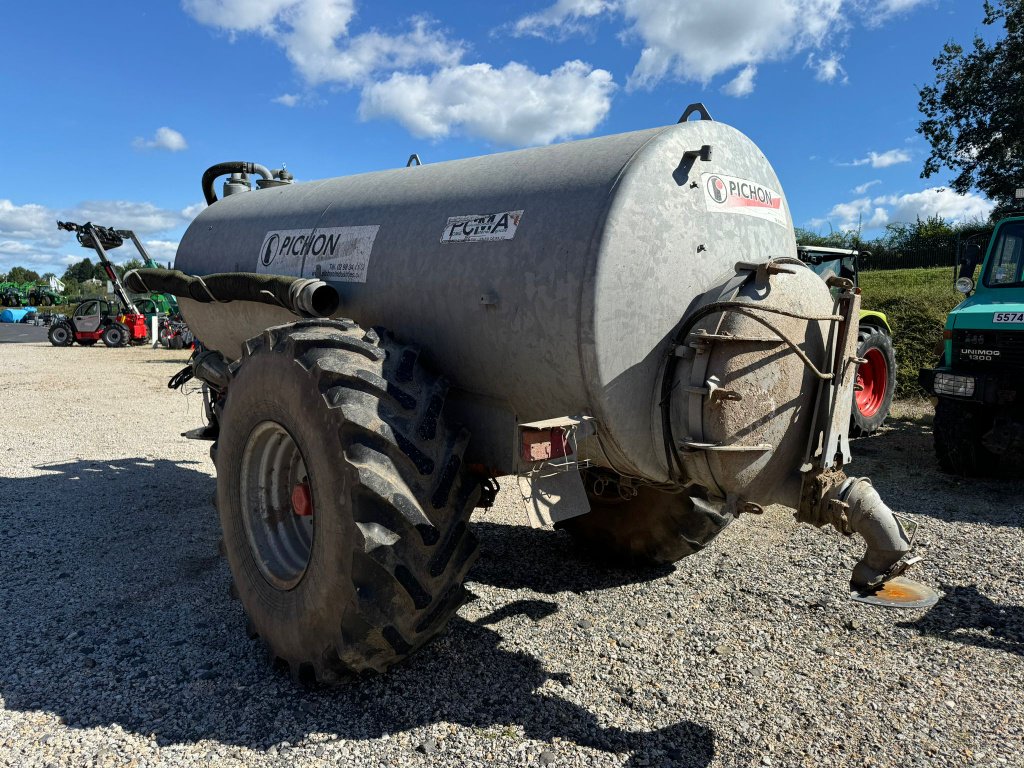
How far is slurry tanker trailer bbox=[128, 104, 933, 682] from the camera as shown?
8.51 feet

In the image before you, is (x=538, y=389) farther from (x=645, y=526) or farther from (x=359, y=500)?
(x=645, y=526)

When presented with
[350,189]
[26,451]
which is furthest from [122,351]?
[350,189]

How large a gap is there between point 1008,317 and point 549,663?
17.7ft

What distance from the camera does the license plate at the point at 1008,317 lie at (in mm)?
6191

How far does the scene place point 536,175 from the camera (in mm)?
3023

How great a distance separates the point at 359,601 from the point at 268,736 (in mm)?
594

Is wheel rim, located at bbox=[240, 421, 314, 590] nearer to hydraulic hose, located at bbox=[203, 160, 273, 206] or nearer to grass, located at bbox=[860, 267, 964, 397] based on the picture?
hydraulic hose, located at bbox=[203, 160, 273, 206]

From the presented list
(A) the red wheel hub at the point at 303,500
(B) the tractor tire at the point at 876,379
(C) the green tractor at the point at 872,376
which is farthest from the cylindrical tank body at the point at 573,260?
(B) the tractor tire at the point at 876,379

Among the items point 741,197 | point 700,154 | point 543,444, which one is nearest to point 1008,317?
point 741,197

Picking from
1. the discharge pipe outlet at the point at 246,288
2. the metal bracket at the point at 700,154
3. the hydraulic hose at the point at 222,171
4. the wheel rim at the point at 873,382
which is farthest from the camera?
the wheel rim at the point at 873,382

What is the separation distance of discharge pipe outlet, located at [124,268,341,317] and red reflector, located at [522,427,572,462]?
4.50 ft

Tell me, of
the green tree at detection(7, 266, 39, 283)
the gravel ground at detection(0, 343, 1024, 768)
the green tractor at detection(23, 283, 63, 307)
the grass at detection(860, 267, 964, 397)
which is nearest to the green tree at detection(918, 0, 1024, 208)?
the grass at detection(860, 267, 964, 397)

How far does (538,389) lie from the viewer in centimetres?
288

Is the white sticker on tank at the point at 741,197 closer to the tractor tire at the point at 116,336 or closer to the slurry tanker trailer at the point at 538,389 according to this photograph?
the slurry tanker trailer at the point at 538,389
